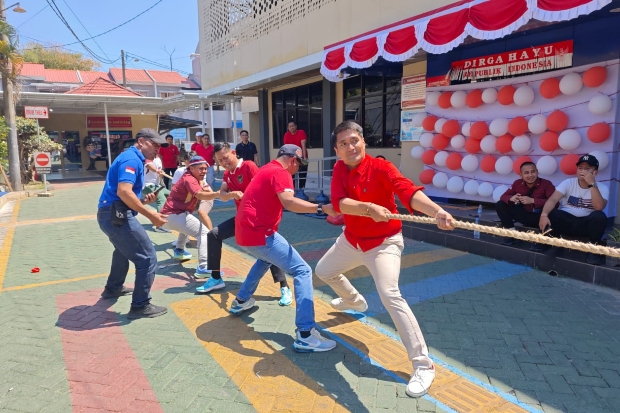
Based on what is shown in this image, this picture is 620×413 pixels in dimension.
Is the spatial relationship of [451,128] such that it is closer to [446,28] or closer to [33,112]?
[446,28]

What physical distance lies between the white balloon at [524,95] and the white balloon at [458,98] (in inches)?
43.7

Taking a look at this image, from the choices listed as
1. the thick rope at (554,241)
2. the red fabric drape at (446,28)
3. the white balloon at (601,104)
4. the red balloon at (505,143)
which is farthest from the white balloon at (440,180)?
the thick rope at (554,241)

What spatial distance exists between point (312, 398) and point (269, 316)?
1.43 m

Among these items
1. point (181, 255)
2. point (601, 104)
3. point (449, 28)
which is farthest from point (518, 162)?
point (181, 255)

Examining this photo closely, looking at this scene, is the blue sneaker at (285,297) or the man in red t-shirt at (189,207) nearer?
the blue sneaker at (285,297)

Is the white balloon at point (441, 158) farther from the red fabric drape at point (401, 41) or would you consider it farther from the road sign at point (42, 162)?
the road sign at point (42, 162)

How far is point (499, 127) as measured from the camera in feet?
24.3

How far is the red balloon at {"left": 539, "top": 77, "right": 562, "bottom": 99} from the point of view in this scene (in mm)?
6602

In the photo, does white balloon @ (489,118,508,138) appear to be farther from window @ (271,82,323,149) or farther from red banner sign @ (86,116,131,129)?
red banner sign @ (86,116,131,129)

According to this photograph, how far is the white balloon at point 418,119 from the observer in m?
8.86

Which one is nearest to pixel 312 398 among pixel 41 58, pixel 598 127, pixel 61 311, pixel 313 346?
pixel 313 346

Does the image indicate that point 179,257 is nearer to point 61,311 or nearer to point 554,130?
point 61,311

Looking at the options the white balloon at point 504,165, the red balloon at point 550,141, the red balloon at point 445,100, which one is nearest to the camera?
the red balloon at point 550,141

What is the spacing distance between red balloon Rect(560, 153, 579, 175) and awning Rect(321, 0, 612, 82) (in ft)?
7.72
